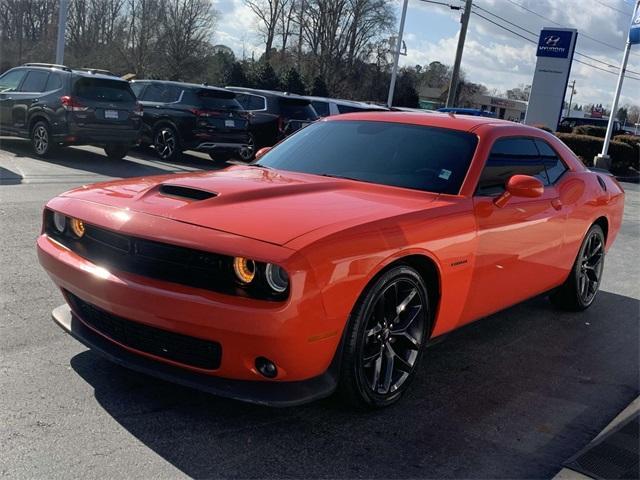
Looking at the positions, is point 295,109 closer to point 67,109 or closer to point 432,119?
point 67,109

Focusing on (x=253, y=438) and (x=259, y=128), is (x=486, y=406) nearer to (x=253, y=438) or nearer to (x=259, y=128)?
(x=253, y=438)

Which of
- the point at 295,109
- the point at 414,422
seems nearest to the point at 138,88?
the point at 295,109

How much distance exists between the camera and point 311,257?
2898mm

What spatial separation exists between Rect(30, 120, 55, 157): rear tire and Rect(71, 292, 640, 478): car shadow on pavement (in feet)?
32.4

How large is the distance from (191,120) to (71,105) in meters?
2.64

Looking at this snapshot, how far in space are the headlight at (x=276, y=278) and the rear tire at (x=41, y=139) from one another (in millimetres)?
11014

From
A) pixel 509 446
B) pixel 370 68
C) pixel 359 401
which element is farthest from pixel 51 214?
pixel 370 68

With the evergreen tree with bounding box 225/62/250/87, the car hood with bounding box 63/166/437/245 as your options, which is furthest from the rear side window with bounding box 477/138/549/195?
the evergreen tree with bounding box 225/62/250/87

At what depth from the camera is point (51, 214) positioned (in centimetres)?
380

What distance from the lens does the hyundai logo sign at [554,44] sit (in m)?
28.9

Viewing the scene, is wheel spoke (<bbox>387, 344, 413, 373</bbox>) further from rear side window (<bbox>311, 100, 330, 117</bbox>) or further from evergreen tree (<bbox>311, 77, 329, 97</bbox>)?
evergreen tree (<bbox>311, 77, 329, 97</bbox>)

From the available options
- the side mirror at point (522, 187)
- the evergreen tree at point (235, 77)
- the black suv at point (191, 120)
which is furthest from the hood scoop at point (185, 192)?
the evergreen tree at point (235, 77)

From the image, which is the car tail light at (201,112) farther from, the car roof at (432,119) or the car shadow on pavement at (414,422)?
the car shadow on pavement at (414,422)

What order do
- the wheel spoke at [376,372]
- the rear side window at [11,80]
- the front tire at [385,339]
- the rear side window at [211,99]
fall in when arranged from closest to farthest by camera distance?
the front tire at [385,339] < the wheel spoke at [376,372] < the rear side window at [11,80] < the rear side window at [211,99]
